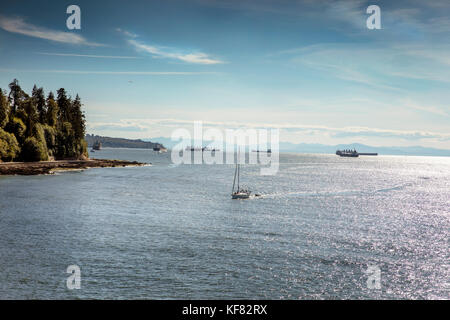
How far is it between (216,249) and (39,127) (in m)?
138

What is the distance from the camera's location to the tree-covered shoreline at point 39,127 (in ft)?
469

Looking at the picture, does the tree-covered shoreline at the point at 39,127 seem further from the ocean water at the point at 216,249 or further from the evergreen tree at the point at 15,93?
the ocean water at the point at 216,249

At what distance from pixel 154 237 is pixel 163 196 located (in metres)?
44.0

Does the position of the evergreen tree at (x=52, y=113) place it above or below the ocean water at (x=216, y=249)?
above

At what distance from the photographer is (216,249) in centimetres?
4541

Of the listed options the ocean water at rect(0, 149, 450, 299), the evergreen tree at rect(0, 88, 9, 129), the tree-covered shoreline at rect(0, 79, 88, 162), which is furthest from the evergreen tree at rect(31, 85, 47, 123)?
the ocean water at rect(0, 149, 450, 299)

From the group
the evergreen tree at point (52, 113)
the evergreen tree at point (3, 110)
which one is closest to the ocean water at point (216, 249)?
the evergreen tree at point (3, 110)

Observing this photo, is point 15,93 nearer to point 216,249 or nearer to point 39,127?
point 39,127

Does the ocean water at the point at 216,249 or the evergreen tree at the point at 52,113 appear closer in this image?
the ocean water at the point at 216,249

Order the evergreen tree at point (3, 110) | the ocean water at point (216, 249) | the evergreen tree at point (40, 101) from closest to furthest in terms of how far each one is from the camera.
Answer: the ocean water at point (216, 249) < the evergreen tree at point (3, 110) < the evergreen tree at point (40, 101)

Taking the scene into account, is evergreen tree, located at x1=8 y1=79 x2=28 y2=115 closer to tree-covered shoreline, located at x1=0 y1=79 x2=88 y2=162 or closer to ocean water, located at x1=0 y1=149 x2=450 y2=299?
tree-covered shoreline, located at x1=0 y1=79 x2=88 y2=162

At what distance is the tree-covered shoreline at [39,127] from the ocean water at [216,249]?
2660 inches

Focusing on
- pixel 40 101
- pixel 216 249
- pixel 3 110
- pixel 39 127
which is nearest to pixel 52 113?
pixel 40 101
